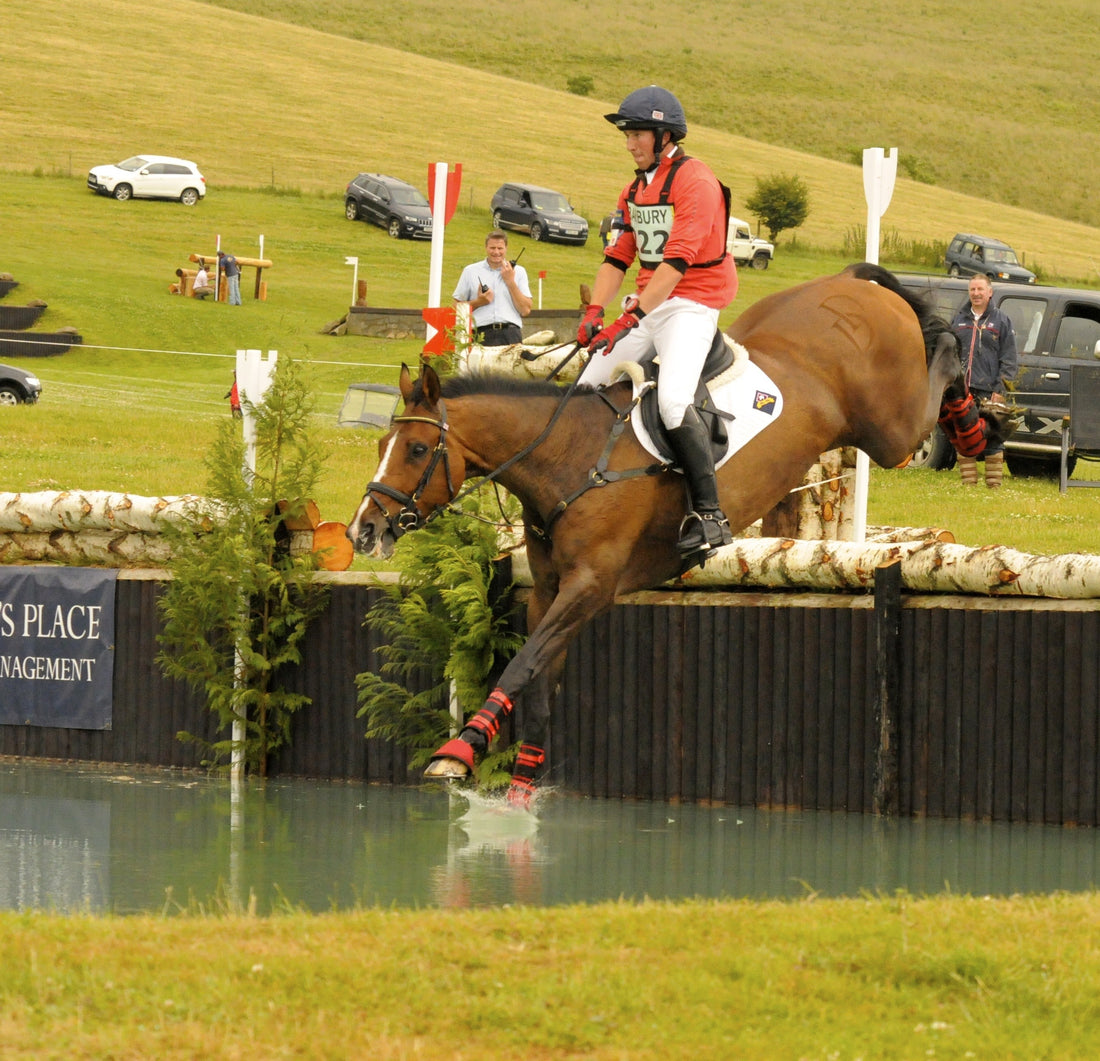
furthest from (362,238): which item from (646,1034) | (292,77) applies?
(646,1034)

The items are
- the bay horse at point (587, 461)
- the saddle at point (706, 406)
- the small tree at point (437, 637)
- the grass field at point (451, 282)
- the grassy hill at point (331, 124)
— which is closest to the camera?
the grass field at point (451, 282)

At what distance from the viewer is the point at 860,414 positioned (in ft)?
31.9

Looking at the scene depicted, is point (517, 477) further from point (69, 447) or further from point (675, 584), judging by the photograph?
point (69, 447)

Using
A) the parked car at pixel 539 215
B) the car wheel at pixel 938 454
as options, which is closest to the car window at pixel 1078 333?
the car wheel at pixel 938 454

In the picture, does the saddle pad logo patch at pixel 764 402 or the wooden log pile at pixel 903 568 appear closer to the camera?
the saddle pad logo patch at pixel 764 402

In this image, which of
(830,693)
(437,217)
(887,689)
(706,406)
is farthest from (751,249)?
(706,406)

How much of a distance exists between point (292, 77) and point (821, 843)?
76.7 m

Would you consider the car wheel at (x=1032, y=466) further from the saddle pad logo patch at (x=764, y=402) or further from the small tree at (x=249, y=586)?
the saddle pad logo patch at (x=764, y=402)

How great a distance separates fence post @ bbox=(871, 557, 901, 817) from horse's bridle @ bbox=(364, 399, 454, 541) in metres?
2.61

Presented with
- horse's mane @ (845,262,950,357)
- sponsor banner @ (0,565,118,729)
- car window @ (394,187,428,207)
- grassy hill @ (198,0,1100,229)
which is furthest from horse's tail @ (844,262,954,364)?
grassy hill @ (198,0,1100,229)

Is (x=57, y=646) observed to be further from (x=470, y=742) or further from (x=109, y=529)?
(x=470, y=742)

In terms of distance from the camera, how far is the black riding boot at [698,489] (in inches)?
334

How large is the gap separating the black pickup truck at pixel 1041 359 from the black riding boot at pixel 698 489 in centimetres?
1026

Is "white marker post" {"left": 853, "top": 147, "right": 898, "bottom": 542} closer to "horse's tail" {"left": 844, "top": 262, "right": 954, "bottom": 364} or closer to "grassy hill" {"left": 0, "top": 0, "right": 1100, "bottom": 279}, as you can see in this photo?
"horse's tail" {"left": 844, "top": 262, "right": 954, "bottom": 364}
